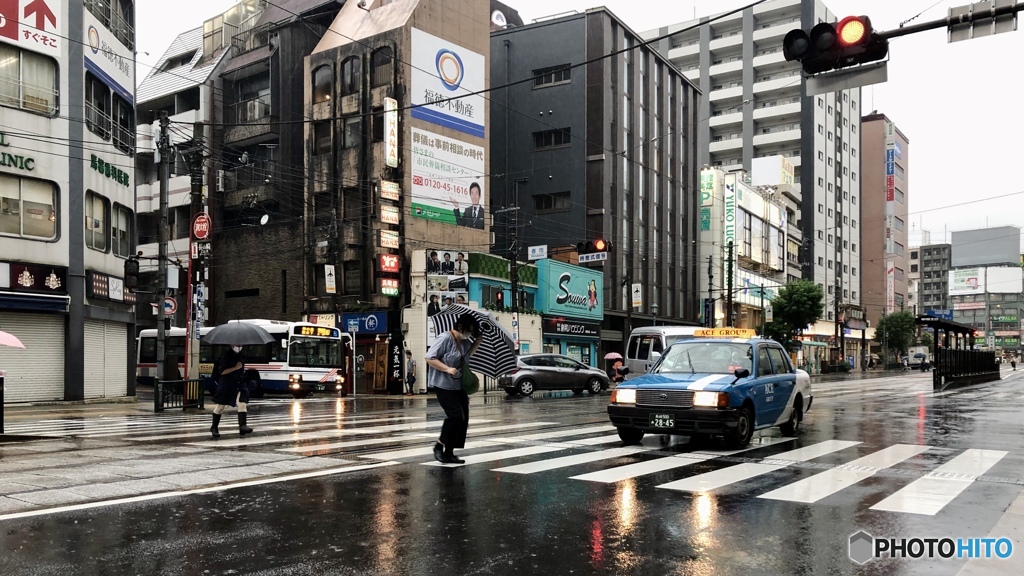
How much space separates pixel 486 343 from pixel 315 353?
935 inches

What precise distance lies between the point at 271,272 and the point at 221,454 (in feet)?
113

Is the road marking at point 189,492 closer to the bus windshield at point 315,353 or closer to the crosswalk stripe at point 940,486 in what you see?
the crosswalk stripe at point 940,486

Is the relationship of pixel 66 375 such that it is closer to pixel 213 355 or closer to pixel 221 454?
pixel 213 355

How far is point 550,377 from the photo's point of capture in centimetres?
2989

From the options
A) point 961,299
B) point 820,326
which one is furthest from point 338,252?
point 961,299

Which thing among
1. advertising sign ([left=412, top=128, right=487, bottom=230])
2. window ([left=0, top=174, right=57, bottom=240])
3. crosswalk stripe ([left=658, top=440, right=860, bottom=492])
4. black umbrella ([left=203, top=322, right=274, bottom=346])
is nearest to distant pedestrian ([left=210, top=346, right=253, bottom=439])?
black umbrella ([left=203, top=322, right=274, bottom=346])

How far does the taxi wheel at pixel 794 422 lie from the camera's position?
43.5 feet

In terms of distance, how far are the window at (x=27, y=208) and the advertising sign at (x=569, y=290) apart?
24.1 metres

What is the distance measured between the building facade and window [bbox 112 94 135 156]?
2371cm

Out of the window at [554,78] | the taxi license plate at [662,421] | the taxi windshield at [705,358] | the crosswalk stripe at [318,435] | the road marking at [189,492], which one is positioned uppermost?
the window at [554,78]

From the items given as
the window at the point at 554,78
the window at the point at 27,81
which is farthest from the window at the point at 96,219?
the window at the point at 554,78

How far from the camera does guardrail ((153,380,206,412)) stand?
71.8 ft

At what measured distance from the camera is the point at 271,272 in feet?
144

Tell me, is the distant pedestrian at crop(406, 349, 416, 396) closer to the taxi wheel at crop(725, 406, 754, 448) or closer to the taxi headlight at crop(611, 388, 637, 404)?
the taxi headlight at crop(611, 388, 637, 404)
